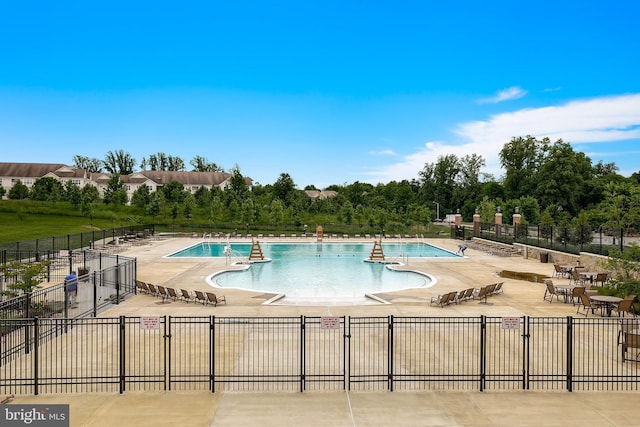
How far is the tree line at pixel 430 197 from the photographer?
65.2 metres

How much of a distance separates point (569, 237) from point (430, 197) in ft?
268

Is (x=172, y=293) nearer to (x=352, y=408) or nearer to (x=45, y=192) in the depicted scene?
Result: (x=352, y=408)

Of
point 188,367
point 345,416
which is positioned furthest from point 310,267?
point 345,416

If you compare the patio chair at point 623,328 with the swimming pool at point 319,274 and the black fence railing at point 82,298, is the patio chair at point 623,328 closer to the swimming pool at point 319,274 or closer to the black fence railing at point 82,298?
the swimming pool at point 319,274

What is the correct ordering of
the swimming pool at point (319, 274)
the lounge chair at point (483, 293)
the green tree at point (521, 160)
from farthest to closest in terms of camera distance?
the green tree at point (521, 160) → the swimming pool at point (319, 274) → the lounge chair at point (483, 293)

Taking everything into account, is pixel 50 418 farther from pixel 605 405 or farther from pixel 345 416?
pixel 605 405

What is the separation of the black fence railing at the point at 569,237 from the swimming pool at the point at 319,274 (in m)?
5.67

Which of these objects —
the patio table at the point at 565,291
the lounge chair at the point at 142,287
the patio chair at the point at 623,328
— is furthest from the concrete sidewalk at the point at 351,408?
the lounge chair at the point at 142,287

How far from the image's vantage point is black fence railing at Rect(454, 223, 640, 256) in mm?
25734

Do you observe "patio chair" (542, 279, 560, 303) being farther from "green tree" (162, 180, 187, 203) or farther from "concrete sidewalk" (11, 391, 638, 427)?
"green tree" (162, 180, 187, 203)

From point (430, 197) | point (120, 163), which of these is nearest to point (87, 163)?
point (120, 163)

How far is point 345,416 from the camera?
831cm

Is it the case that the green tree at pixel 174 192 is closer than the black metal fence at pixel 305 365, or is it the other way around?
the black metal fence at pixel 305 365

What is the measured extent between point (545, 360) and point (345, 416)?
584 cm
